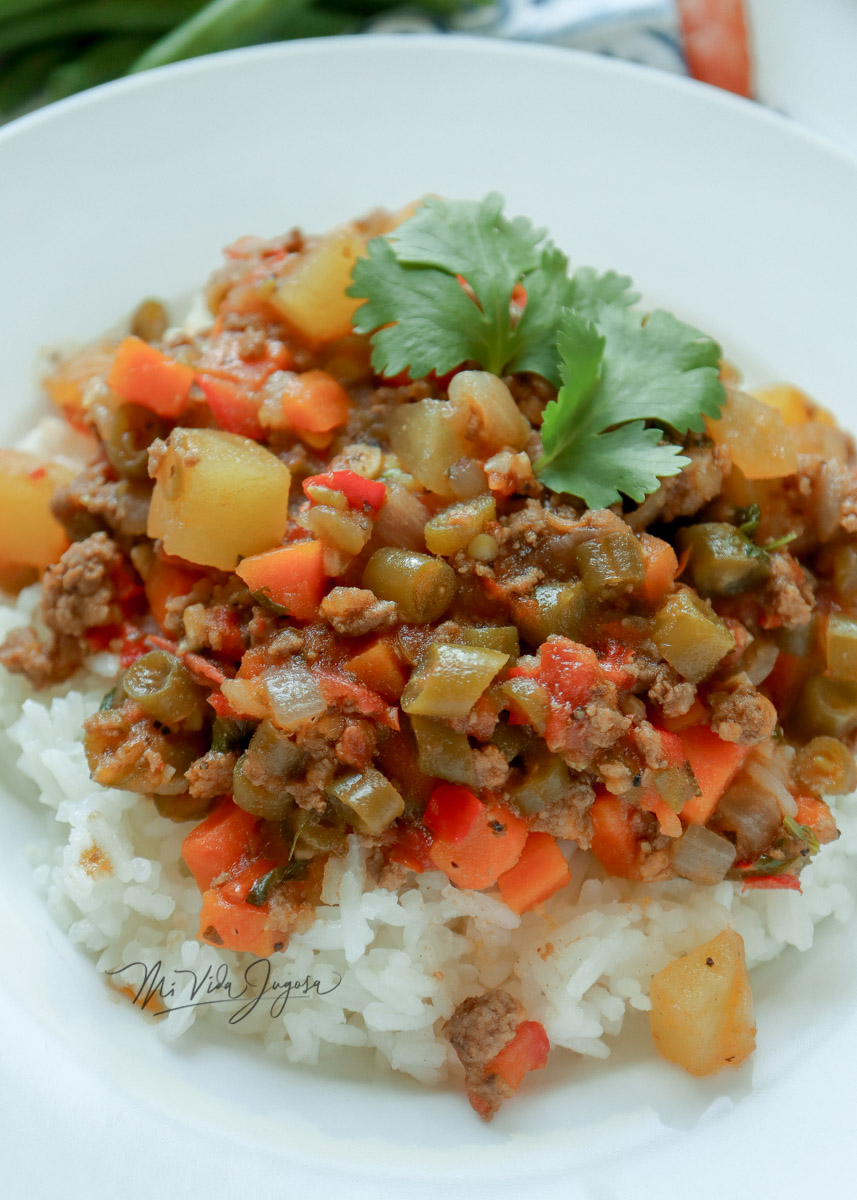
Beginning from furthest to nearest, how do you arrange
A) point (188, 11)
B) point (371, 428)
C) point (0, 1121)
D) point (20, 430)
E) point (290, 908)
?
point (188, 11)
point (20, 430)
point (371, 428)
point (290, 908)
point (0, 1121)

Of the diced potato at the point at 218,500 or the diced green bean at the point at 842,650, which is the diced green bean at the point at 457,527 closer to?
the diced potato at the point at 218,500

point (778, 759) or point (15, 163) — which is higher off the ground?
point (15, 163)

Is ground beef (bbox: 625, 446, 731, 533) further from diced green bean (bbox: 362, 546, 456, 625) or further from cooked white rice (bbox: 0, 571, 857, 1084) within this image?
cooked white rice (bbox: 0, 571, 857, 1084)

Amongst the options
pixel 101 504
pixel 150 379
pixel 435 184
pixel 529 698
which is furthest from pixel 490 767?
pixel 435 184

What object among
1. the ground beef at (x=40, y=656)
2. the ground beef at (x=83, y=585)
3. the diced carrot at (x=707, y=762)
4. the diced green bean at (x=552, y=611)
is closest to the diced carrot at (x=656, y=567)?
the diced green bean at (x=552, y=611)

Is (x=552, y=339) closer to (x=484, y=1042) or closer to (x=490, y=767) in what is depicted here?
(x=490, y=767)

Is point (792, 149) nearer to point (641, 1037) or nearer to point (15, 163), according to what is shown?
point (15, 163)

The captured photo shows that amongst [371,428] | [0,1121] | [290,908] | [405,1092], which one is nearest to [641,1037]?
[405,1092]
